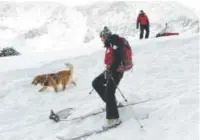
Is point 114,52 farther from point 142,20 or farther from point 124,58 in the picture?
point 142,20

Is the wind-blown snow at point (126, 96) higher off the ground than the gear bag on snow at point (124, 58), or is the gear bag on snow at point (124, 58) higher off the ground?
the gear bag on snow at point (124, 58)

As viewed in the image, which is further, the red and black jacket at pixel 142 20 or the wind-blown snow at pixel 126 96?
the red and black jacket at pixel 142 20

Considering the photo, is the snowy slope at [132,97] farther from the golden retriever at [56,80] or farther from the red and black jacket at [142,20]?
the red and black jacket at [142,20]

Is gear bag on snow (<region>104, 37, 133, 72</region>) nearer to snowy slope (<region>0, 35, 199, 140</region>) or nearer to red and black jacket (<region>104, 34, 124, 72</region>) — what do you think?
red and black jacket (<region>104, 34, 124, 72</region>)

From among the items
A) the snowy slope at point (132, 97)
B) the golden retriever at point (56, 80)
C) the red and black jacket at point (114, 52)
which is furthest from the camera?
the golden retriever at point (56, 80)

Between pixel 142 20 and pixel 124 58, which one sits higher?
pixel 124 58

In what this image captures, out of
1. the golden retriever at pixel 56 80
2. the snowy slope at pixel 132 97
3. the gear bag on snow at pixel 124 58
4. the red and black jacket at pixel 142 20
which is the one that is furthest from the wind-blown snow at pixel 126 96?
the red and black jacket at pixel 142 20

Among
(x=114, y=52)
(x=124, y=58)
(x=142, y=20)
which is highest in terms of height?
(x=114, y=52)

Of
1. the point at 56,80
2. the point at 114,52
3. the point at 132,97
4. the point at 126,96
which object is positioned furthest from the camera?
the point at 56,80

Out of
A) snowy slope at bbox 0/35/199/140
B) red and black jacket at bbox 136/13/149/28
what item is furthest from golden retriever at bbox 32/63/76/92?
red and black jacket at bbox 136/13/149/28

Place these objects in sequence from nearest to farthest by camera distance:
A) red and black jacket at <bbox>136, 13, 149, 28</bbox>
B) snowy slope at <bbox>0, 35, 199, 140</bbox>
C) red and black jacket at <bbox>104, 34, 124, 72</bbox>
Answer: snowy slope at <bbox>0, 35, 199, 140</bbox>
red and black jacket at <bbox>104, 34, 124, 72</bbox>
red and black jacket at <bbox>136, 13, 149, 28</bbox>

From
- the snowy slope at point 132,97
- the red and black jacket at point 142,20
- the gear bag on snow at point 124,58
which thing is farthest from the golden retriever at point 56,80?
the red and black jacket at point 142,20

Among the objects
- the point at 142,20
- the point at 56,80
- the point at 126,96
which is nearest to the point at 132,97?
the point at 126,96

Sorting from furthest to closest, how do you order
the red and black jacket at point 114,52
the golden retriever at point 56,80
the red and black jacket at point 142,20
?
the red and black jacket at point 142,20
the golden retriever at point 56,80
the red and black jacket at point 114,52
